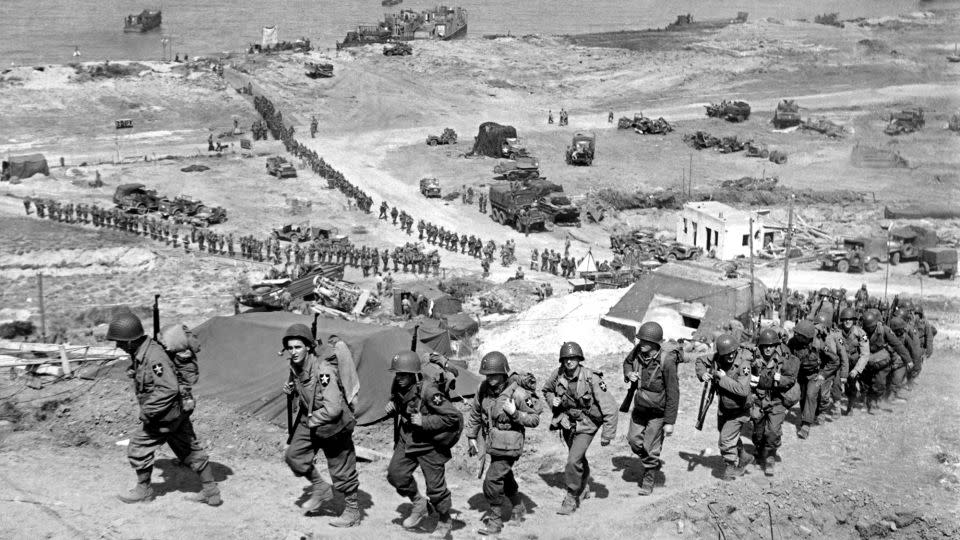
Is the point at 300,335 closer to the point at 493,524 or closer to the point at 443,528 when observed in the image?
the point at 443,528

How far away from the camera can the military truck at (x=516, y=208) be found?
4131cm

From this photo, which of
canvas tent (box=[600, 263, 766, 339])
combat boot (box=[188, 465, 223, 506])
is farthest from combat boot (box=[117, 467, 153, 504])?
canvas tent (box=[600, 263, 766, 339])

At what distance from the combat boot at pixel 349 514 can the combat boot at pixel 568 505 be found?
1.97m

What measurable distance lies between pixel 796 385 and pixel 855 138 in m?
48.6

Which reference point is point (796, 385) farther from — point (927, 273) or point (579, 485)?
point (927, 273)

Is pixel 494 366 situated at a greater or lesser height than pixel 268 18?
lesser

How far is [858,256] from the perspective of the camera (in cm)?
3631

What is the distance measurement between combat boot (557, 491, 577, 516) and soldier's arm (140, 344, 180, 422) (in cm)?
375

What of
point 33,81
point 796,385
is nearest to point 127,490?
point 796,385

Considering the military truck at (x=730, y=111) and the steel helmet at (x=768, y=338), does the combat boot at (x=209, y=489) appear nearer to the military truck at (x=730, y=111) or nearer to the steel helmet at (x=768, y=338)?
the steel helmet at (x=768, y=338)

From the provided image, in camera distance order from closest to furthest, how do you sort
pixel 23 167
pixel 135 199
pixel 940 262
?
pixel 940 262
pixel 135 199
pixel 23 167

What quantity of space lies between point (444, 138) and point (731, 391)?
44.8 metres

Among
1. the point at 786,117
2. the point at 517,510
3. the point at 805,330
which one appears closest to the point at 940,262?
the point at 805,330

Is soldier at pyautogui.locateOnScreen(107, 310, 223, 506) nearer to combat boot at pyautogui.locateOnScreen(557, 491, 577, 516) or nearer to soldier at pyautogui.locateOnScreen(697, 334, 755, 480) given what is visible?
combat boot at pyautogui.locateOnScreen(557, 491, 577, 516)
